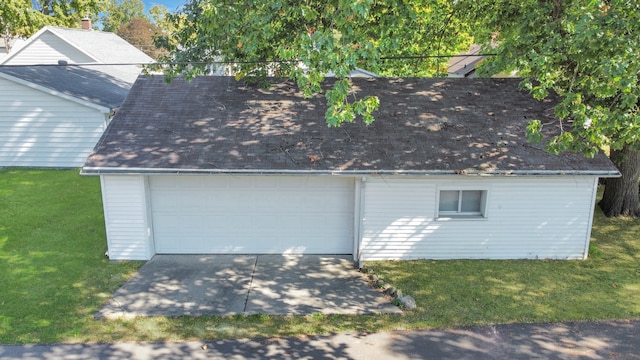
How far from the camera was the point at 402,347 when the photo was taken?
6.45m

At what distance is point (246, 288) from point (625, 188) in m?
10.6

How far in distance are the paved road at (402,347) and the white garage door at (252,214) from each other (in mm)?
3308

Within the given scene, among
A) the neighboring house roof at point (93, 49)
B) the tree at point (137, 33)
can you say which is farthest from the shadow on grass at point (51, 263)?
the tree at point (137, 33)

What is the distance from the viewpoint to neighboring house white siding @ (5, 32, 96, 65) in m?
25.5

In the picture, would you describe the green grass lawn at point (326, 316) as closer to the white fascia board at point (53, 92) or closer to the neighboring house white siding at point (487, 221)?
the neighboring house white siding at point (487, 221)

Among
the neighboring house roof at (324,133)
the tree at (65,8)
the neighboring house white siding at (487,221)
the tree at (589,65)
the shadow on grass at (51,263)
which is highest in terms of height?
the tree at (65,8)

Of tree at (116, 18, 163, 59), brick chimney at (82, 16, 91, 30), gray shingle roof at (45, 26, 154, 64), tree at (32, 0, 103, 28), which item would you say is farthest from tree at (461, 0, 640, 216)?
tree at (116, 18, 163, 59)

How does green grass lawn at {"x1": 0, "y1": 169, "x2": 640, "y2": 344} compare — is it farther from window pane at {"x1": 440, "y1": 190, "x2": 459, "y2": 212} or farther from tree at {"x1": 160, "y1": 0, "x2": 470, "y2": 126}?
tree at {"x1": 160, "y1": 0, "x2": 470, "y2": 126}

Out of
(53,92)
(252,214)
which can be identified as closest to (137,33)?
(53,92)

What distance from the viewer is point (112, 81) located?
22.1 m

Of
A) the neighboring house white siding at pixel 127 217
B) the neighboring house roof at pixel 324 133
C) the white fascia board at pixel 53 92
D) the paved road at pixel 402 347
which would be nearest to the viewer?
the paved road at pixel 402 347

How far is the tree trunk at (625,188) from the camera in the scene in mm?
11625

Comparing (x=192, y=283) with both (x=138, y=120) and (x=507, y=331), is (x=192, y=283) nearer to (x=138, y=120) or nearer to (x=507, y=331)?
(x=138, y=120)

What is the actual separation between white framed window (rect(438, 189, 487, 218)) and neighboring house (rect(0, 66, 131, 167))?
545 inches
